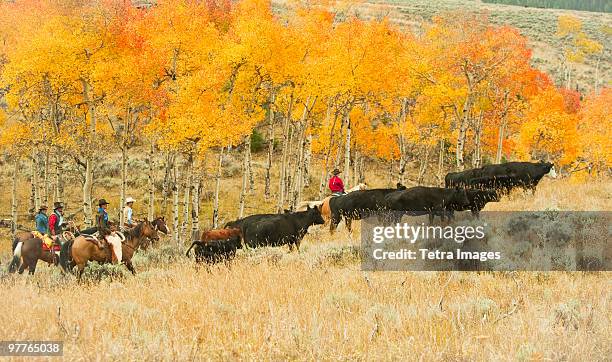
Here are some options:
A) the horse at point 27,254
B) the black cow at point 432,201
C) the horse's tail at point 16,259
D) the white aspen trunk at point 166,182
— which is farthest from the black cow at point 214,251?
the white aspen trunk at point 166,182

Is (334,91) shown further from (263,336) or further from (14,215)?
(263,336)

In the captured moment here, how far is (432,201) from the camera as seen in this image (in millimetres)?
13703

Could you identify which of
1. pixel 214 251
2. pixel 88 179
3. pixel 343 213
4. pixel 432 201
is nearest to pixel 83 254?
pixel 214 251

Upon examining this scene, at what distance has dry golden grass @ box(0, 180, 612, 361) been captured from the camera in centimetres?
555

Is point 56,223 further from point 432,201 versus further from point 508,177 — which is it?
point 508,177

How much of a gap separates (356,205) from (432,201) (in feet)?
10.4

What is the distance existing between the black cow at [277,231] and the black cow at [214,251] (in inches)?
55.3

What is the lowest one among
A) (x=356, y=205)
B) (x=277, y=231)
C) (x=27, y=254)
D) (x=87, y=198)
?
(x=27, y=254)

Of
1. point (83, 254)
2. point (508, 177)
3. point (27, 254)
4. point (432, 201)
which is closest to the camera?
point (83, 254)

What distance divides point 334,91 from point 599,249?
16882 millimetres

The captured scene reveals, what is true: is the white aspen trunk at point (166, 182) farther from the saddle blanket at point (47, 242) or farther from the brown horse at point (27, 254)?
the brown horse at point (27, 254)

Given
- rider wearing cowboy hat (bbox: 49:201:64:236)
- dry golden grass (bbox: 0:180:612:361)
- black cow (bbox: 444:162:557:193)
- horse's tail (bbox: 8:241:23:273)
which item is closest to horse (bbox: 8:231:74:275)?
horse's tail (bbox: 8:241:23:273)

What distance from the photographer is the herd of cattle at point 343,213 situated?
1370cm

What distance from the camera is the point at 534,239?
1118 centimetres
